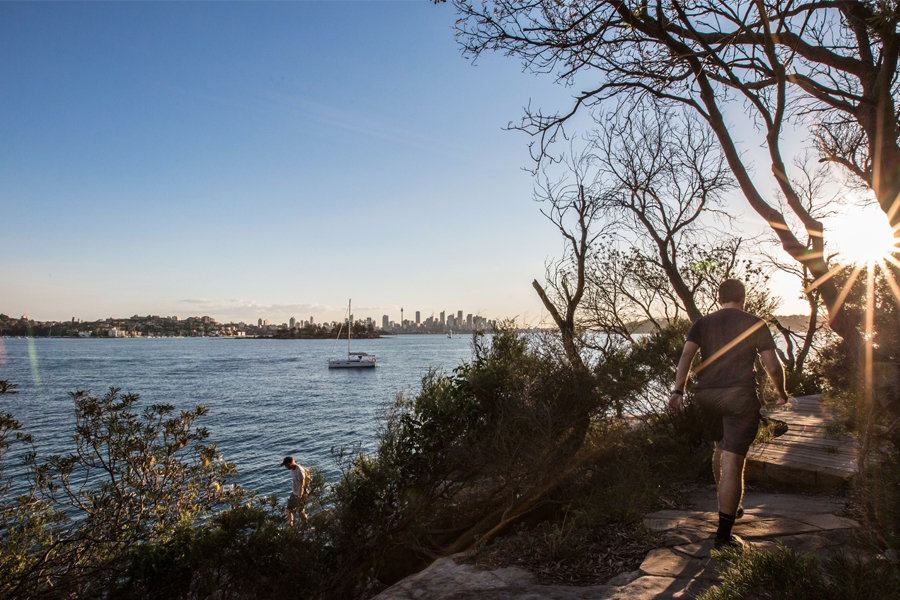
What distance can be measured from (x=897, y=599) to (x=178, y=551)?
20.5 ft

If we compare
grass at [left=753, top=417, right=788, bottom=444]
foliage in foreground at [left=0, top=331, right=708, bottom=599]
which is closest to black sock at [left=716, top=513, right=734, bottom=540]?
foliage in foreground at [left=0, top=331, right=708, bottom=599]

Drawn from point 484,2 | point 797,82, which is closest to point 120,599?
point 484,2

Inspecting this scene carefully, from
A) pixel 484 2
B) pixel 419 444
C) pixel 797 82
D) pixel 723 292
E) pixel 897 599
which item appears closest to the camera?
pixel 897 599

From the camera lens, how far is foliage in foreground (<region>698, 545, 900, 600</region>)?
1.85m

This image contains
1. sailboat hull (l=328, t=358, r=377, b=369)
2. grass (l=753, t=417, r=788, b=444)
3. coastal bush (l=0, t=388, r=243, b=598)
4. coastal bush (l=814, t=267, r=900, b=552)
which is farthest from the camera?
sailboat hull (l=328, t=358, r=377, b=369)

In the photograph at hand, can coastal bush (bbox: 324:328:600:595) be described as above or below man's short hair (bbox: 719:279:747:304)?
below

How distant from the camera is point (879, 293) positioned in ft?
10.8

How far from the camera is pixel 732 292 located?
3.97 metres

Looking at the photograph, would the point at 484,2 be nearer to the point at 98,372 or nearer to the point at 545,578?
the point at 545,578

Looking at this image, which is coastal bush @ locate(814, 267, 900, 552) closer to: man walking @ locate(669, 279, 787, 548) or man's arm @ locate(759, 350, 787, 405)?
man's arm @ locate(759, 350, 787, 405)

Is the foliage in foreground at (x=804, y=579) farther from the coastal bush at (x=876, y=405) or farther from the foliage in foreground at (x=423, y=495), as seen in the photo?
the foliage in foreground at (x=423, y=495)

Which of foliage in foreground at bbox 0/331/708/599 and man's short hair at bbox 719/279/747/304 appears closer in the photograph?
man's short hair at bbox 719/279/747/304

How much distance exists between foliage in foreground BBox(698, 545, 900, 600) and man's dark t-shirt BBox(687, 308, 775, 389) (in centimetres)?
165

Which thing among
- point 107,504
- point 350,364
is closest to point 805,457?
point 107,504
